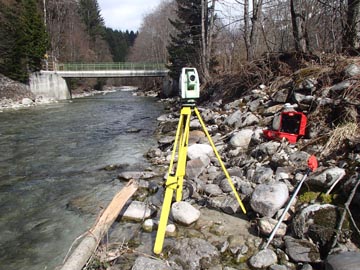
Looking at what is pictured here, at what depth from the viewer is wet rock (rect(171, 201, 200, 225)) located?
12.7 ft

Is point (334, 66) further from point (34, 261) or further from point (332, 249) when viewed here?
point (34, 261)

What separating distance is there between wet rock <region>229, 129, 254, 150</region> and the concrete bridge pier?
23.9 m

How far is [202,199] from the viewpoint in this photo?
14.9ft

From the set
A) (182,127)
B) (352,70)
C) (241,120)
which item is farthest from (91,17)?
(182,127)

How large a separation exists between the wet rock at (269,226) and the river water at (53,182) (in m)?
2.26

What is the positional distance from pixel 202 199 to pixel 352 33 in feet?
17.5

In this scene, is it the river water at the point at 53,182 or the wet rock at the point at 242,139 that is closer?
the river water at the point at 53,182

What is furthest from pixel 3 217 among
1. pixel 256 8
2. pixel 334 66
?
pixel 256 8

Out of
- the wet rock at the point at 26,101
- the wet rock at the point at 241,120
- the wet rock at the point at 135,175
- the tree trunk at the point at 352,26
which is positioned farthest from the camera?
the wet rock at the point at 26,101

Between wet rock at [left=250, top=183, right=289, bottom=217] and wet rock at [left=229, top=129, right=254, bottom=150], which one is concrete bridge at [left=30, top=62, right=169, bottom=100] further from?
wet rock at [left=250, top=183, right=289, bottom=217]

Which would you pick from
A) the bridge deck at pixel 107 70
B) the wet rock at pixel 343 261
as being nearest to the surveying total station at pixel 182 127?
the wet rock at pixel 343 261

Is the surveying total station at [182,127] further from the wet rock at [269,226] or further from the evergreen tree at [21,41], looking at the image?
the evergreen tree at [21,41]

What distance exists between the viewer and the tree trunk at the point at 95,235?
2.94m

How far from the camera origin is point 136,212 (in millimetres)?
4242
